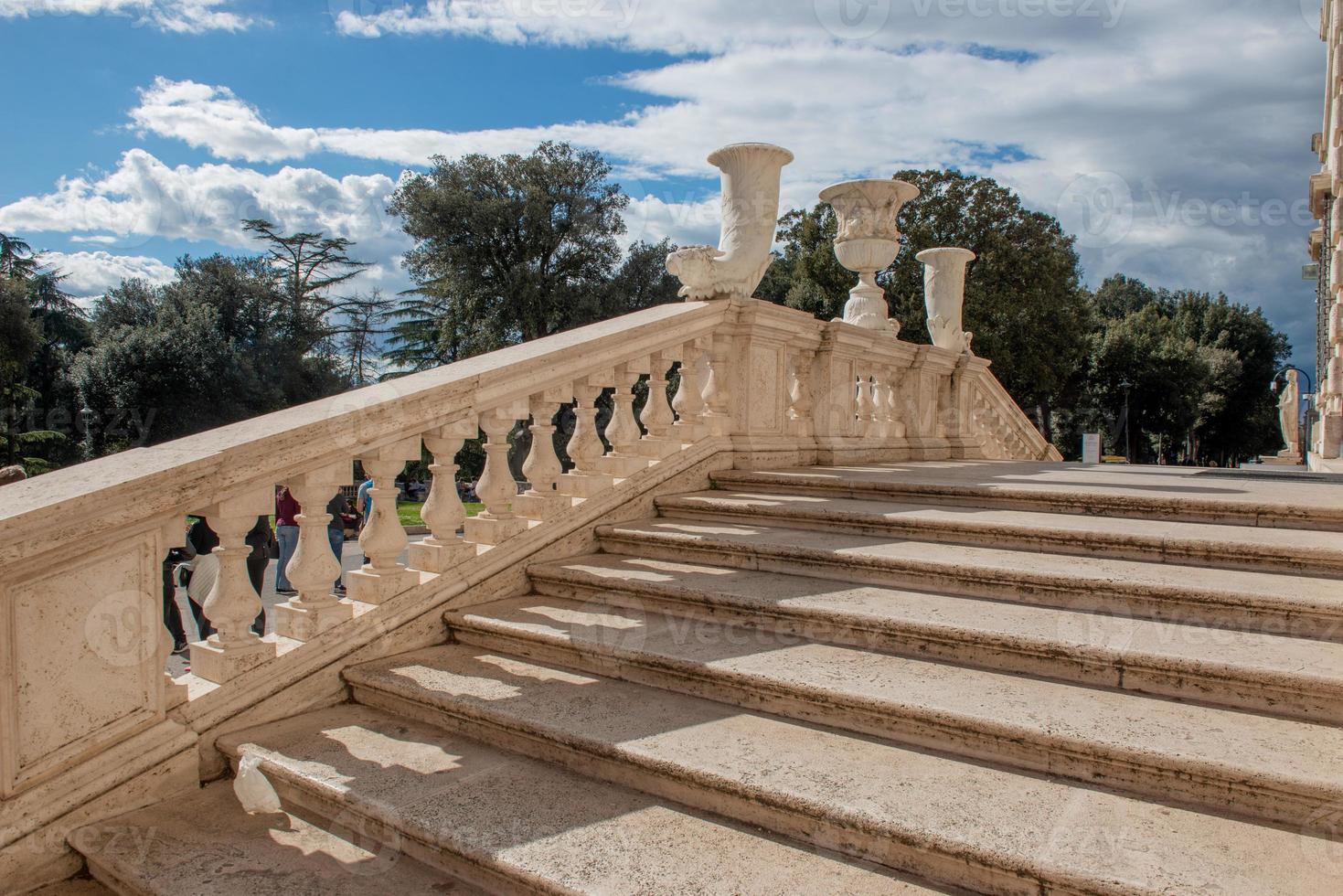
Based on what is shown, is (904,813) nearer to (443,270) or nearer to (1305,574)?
(1305,574)

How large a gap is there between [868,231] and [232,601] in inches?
258

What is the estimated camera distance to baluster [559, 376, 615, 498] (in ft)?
14.6

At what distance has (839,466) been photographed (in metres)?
6.38

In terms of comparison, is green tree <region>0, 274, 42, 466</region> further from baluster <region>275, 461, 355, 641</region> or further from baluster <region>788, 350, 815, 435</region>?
baluster <region>275, 461, 355, 641</region>

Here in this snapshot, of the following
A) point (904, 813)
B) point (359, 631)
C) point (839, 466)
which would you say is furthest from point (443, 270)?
point (904, 813)

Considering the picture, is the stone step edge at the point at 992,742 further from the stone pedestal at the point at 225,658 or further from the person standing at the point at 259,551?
the person standing at the point at 259,551

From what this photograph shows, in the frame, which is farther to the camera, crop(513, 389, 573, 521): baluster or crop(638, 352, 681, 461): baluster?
crop(638, 352, 681, 461): baluster

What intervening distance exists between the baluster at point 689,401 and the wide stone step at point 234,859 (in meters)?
3.31

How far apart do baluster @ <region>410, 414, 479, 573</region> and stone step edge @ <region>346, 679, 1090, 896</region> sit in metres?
0.92

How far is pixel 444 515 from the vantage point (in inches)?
149

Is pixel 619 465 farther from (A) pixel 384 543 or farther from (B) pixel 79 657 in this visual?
(B) pixel 79 657

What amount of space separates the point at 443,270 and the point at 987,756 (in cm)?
2631

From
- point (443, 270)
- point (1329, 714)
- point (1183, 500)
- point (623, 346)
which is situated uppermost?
point (443, 270)

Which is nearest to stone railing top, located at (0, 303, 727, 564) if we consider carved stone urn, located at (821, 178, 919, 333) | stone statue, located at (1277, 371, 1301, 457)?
carved stone urn, located at (821, 178, 919, 333)
